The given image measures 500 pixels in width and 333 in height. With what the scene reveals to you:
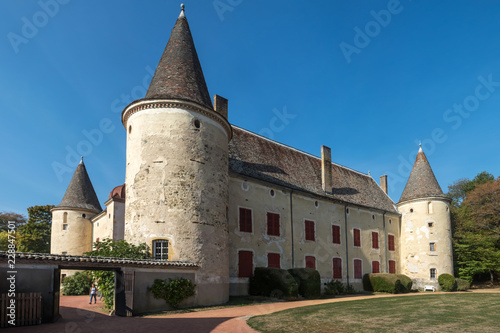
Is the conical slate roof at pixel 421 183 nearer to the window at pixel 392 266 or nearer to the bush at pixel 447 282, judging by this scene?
the window at pixel 392 266

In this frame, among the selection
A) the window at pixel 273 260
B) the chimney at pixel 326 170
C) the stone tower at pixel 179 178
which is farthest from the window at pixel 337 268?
the stone tower at pixel 179 178

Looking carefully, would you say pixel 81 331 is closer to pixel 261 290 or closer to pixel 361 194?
pixel 261 290

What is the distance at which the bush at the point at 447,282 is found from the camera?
28969 millimetres

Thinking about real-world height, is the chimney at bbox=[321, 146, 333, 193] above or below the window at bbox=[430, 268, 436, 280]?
above

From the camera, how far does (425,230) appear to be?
3131 centimetres

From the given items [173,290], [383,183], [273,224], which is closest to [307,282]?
[273,224]

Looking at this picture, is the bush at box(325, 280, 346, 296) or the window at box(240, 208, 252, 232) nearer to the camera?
the window at box(240, 208, 252, 232)

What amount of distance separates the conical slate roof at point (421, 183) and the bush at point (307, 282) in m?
15.2

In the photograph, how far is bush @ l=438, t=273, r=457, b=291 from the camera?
95.0ft

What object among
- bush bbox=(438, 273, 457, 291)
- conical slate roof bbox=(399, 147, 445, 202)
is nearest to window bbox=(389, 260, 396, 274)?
bush bbox=(438, 273, 457, 291)

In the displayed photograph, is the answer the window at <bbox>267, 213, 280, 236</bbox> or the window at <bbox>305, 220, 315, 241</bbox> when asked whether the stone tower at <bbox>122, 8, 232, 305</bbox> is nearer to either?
the window at <bbox>267, 213, 280, 236</bbox>

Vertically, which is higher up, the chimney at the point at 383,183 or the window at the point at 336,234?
the chimney at the point at 383,183

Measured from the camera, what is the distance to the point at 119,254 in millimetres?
15750

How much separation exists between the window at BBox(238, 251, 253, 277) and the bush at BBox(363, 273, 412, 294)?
36.3 ft
